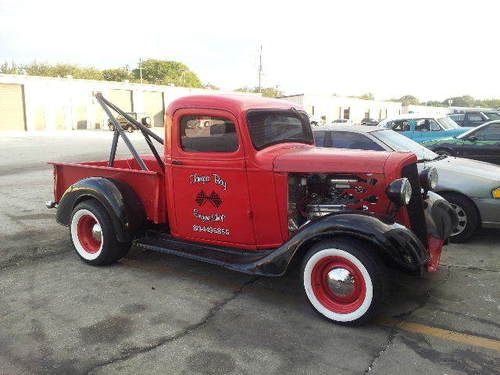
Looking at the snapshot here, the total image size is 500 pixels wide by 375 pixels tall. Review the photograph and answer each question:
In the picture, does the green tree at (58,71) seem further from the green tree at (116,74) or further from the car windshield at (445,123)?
the car windshield at (445,123)

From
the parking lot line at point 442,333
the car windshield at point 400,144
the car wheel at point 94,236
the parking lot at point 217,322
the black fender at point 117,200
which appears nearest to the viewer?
the parking lot at point 217,322

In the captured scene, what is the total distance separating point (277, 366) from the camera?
3.03 m

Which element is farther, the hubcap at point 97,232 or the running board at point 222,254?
the hubcap at point 97,232

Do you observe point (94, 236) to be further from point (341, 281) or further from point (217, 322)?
point (341, 281)

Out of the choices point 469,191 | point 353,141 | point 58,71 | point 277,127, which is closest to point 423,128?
point 353,141

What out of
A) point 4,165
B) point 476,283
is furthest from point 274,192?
point 4,165

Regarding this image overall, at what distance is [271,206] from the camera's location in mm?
4082

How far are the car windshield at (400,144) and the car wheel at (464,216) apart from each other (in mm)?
942

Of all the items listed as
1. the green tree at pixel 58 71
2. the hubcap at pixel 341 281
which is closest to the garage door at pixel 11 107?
the green tree at pixel 58 71

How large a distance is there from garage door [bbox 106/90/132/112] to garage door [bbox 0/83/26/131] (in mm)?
8413

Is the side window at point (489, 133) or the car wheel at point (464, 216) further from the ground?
the side window at point (489, 133)

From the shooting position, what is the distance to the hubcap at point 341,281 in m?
3.57

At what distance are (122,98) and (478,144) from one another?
40.4m

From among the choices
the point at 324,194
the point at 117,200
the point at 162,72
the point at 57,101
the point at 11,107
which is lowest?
the point at 117,200
